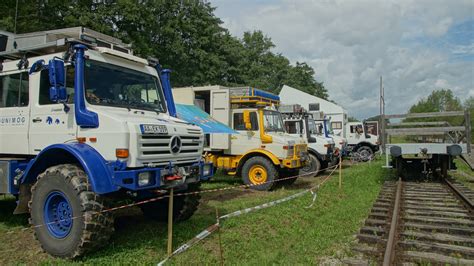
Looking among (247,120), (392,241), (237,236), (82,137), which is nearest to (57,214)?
(82,137)

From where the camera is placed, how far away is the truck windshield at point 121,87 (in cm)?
546

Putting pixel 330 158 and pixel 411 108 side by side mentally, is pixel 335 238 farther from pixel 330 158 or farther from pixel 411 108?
pixel 411 108

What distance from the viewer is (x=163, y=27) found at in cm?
2850

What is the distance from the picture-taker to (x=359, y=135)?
2427 centimetres

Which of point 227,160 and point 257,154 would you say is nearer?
point 257,154

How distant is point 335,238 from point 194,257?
2360 millimetres

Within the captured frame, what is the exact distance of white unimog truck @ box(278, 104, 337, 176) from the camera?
1561cm

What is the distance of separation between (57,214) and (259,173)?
700 centimetres

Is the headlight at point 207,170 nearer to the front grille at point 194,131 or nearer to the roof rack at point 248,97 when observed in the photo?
the front grille at point 194,131

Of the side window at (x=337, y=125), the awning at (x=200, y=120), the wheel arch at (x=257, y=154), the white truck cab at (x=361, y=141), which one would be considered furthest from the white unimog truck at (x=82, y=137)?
the side window at (x=337, y=125)

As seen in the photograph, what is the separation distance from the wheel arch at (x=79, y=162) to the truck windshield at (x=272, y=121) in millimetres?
6921

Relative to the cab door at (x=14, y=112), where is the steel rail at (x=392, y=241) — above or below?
below

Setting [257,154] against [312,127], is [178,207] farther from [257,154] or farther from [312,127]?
[312,127]

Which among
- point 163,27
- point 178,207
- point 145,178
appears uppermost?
point 163,27
